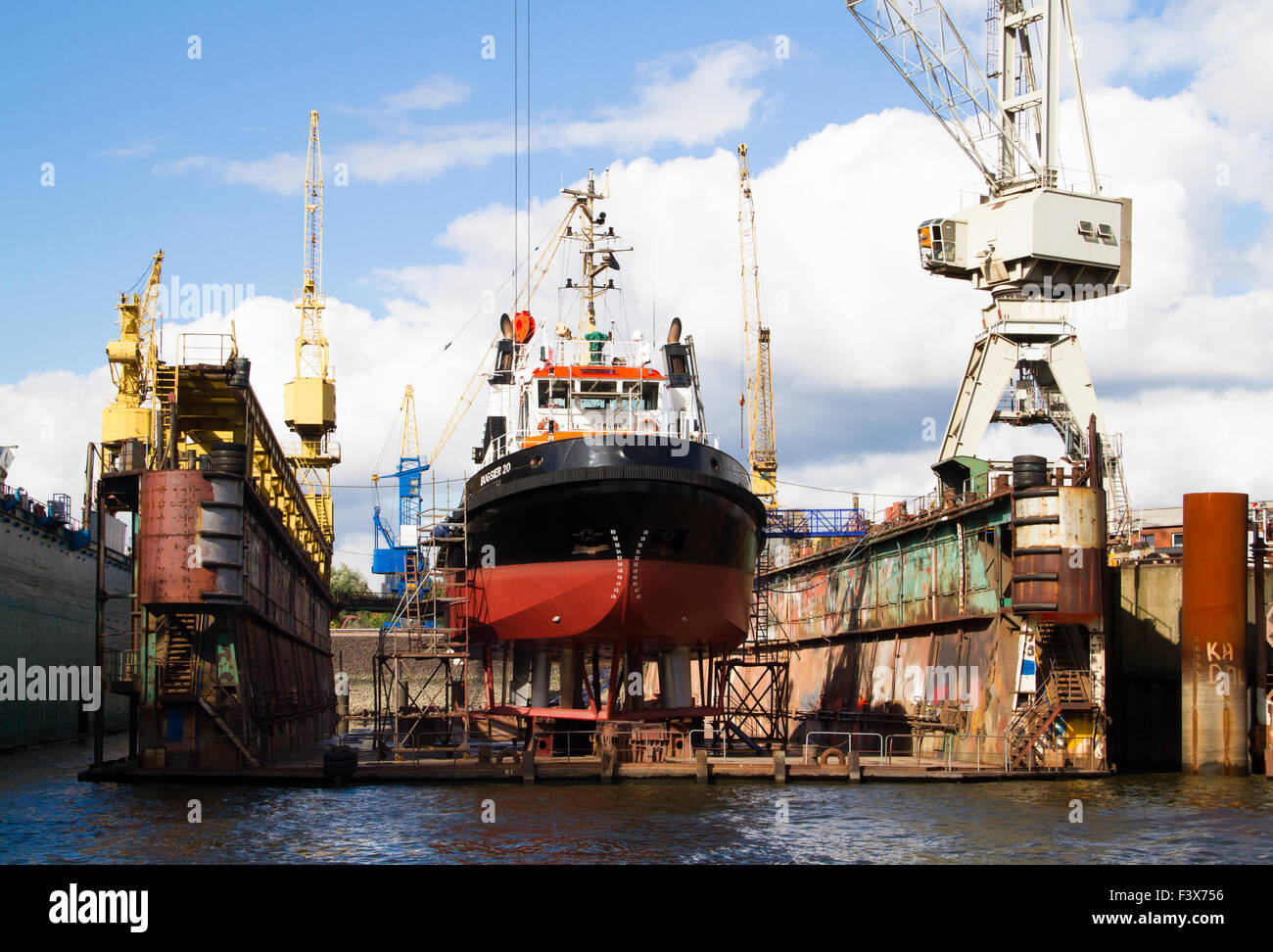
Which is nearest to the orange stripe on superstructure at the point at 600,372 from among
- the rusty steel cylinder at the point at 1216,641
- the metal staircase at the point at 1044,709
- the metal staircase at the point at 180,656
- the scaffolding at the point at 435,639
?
the scaffolding at the point at 435,639

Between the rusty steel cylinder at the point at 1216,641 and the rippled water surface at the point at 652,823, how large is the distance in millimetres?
1652

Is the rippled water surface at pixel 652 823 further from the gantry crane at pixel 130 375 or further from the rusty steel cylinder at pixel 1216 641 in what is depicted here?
the gantry crane at pixel 130 375

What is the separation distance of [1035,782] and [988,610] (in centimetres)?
567

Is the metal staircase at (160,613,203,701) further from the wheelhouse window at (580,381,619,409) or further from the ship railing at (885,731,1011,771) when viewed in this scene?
the ship railing at (885,731,1011,771)

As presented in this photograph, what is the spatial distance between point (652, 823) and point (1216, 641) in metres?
16.3

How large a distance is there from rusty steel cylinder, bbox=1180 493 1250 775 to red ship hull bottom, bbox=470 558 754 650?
11.4 m

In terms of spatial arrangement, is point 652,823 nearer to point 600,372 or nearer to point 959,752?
point 959,752

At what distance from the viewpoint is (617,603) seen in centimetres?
3084

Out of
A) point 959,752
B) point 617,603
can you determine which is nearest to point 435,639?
point 617,603

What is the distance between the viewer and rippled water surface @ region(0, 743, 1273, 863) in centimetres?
1938

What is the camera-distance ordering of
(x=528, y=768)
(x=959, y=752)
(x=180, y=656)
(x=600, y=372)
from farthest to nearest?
(x=600, y=372) → (x=959, y=752) → (x=180, y=656) → (x=528, y=768)

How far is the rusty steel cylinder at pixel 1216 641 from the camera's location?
30.7 meters
